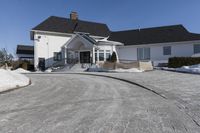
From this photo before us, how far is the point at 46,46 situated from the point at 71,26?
6464 mm

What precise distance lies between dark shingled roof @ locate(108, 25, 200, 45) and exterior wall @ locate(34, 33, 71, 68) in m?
9.49

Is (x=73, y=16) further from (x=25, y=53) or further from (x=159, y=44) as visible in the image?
(x=159, y=44)

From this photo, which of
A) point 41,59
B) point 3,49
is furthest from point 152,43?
point 3,49

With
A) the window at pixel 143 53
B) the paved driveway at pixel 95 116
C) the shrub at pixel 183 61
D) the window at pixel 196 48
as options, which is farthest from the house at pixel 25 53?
the paved driveway at pixel 95 116

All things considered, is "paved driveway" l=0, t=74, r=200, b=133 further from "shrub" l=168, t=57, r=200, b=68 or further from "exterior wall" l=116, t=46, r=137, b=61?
"exterior wall" l=116, t=46, r=137, b=61

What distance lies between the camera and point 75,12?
45406 mm

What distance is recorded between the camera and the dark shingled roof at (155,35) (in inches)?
1352

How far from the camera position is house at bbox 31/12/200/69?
34.1m

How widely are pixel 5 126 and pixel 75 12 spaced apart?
41027 millimetres

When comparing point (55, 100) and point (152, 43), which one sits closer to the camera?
point (55, 100)

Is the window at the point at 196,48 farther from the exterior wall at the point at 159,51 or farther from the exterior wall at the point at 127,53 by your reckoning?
the exterior wall at the point at 127,53

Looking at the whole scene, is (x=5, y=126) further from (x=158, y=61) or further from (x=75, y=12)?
(x=75, y=12)

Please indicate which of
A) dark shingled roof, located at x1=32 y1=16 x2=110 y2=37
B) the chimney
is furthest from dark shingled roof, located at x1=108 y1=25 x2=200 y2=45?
the chimney

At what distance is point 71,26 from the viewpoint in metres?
42.0
